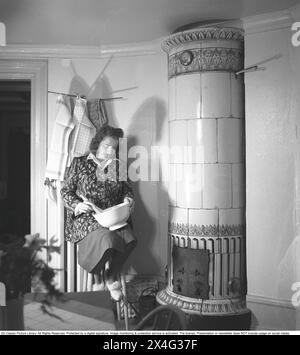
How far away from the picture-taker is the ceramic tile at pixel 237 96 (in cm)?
113

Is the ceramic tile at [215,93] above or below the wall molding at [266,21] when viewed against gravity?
below

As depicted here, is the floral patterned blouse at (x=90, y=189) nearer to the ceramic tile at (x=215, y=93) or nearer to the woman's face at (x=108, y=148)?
the woman's face at (x=108, y=148)

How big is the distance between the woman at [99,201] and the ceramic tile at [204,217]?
18 centimetres

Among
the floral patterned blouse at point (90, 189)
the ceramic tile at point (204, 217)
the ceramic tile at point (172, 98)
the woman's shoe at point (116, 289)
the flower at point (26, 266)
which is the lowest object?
the woman's shoe at point (116, 289)

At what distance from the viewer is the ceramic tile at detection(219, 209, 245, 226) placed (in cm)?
114

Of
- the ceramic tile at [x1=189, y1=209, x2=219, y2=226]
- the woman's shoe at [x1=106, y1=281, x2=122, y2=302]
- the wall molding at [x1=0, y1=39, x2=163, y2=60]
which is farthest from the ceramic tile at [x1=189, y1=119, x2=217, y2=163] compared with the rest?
the woman's shoe at [x1=106, y1=281, x2=122, y2=302]

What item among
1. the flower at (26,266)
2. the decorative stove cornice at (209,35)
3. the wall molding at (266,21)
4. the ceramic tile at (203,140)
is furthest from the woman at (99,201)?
the wall molding at (266,21)

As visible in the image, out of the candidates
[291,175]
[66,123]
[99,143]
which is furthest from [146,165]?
[291,175]

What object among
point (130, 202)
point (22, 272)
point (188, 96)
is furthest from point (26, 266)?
point (188, 96)

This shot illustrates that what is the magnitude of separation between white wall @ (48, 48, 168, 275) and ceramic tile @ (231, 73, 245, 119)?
20 centimetres

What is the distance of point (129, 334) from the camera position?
1157 mm

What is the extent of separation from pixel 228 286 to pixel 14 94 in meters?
0.88

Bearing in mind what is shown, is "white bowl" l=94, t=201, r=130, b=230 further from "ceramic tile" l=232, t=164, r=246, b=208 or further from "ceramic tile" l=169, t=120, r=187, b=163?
"ceramic tile" l=232, t=164, r=246, b=208
